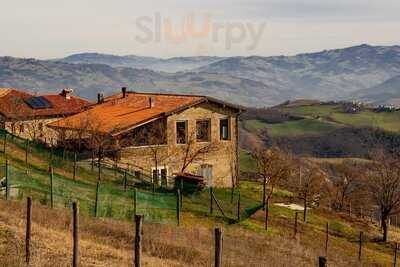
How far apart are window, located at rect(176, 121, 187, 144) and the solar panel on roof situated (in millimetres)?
19942

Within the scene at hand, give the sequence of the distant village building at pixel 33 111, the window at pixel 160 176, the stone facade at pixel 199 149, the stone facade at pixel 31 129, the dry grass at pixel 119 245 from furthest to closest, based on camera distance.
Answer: the distant village building at pixel 33 111 < the stone facade at pixel 31 129 < the stone facade at pixel 199 149 < the window at pixel 160 176 < the dry grass at pixel 119 245

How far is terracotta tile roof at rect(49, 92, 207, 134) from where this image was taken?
43500 mm

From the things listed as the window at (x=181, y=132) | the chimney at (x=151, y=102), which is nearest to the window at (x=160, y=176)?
the window at (x=181, y=132)

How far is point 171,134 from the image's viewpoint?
4494 centimetres

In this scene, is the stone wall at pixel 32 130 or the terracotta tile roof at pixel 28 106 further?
the terracotta tile roof at pixel 28 106

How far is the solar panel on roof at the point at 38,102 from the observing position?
59.1m

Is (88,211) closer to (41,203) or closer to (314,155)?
(41,203)

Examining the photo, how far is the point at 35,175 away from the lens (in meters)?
27.6

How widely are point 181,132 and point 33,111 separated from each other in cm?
1849

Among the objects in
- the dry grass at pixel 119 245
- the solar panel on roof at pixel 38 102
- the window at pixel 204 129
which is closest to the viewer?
the dry grass at pixel 119 245

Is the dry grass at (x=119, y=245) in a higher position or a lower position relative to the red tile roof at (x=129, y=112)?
lower

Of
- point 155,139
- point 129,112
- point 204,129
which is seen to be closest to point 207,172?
point 204,129

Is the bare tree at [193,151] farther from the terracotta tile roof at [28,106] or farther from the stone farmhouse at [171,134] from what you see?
the terracotta tile roof at [28,106]

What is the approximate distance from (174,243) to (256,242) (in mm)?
6310
